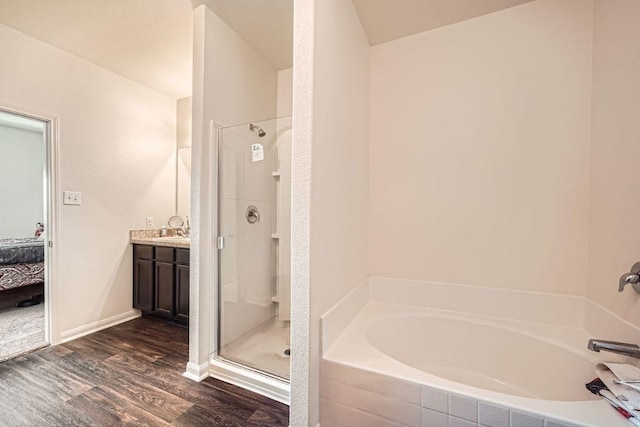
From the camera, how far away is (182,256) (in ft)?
8.17

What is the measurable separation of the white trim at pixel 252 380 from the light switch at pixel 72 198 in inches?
72.8

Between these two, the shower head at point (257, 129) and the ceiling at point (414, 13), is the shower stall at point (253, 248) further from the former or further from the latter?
the ceiling at point (414, 13)

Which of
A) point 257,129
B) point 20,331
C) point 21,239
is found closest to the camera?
point 257,129

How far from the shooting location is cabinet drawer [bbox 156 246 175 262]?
2547 mm

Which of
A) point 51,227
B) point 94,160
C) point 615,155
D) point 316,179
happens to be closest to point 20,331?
point 51,227

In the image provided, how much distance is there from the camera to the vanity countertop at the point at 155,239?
2.51 meters

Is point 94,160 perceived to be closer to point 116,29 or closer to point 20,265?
point 116,29

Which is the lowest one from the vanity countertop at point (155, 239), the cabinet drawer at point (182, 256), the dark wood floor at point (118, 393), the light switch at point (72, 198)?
the dark wood floor at point (118, 393)

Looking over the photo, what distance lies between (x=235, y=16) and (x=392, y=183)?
162 cm

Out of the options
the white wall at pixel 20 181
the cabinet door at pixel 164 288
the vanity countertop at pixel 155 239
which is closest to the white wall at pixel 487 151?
the vanity countertop at pixel 155 239

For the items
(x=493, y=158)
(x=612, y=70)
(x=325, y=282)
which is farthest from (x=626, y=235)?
(x=325, y=282)

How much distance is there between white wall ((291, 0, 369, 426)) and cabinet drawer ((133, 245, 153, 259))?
2.17 m

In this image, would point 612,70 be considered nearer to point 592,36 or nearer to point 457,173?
point 592,36

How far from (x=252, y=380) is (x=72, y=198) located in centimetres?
219
